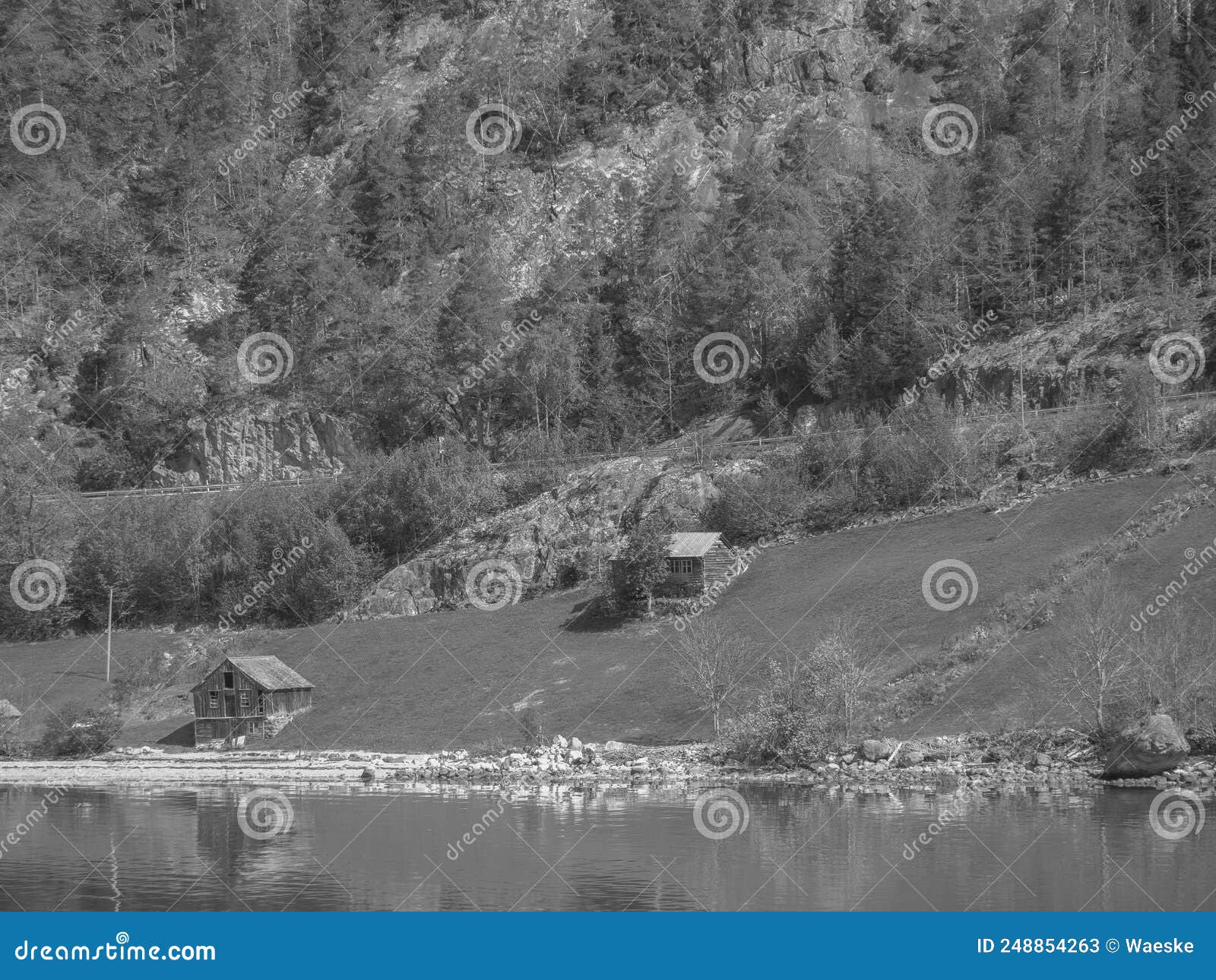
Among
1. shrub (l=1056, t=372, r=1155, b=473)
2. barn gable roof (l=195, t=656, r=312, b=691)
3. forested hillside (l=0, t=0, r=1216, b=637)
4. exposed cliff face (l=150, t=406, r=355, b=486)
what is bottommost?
barn gable roof (l=195, t=656, r=312, b=691)

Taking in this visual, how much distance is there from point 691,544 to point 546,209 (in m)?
69.7

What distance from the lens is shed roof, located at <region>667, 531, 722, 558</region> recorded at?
271 feet

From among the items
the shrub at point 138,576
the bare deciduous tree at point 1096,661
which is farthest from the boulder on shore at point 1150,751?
the shrub at point 138,576

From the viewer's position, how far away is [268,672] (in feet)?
245

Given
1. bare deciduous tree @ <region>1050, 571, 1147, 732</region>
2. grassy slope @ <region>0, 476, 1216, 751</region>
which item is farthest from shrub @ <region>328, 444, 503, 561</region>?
bare deciduous tree @ <region>1050, 571, 1147, 732</region>

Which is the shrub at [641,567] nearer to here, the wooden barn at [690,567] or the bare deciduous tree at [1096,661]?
the wooden barn at [690,567]

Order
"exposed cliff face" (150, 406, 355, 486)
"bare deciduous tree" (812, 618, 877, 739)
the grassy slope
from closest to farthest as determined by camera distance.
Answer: "bare deciduous tree" (812, 618, 877, 739) → the grassy slope → "exposed cliff face" (150, 406, 355, 486)

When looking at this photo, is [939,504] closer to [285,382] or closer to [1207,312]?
[1207,312]

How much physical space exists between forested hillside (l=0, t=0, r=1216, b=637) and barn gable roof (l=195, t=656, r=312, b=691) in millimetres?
26313

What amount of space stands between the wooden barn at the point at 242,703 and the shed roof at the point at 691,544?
24839mm

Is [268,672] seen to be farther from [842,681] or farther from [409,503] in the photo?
[842,681]

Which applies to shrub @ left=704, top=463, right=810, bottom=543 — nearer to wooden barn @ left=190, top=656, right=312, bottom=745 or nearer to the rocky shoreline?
the rocky shoreline

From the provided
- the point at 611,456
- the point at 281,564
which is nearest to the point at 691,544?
the point at 611,456

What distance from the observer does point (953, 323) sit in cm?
10312
